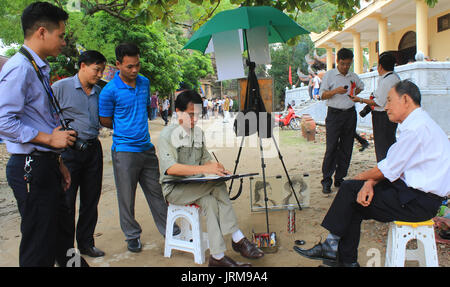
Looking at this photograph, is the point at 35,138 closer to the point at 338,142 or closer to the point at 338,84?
the point at 338,142

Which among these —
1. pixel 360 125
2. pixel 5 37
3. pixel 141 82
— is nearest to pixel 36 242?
pixel 141 82

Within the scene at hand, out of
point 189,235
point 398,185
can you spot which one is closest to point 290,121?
point 189,235

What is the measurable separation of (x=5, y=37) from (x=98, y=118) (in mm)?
9053

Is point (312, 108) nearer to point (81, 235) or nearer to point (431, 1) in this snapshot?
point (431, 1)

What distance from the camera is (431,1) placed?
4996 mm

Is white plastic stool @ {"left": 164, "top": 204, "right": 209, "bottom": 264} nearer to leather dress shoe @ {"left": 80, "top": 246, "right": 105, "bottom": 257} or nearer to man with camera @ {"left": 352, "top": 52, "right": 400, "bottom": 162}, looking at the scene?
leather dress shoe @ {"left": 80, "top": 246, "right": 105, "bottom": 257}

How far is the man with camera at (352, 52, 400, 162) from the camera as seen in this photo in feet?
15.4

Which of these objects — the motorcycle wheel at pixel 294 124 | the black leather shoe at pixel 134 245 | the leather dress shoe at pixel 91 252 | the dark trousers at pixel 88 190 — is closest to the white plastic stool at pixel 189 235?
the black leather shoe at pixel 134 245

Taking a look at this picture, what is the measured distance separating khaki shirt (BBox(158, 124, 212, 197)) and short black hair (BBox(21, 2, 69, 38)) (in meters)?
1.26

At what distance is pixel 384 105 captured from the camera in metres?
4.68

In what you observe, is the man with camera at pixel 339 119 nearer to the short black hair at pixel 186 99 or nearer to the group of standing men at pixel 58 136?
the short black hair at pixel 186 99

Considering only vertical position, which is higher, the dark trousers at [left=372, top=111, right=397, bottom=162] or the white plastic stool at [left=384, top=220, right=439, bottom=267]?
the dark trousers at [left=372, top=111, right=397, bottom=162]


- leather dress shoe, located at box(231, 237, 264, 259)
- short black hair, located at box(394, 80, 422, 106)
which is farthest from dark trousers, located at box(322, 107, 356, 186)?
short black hair, located at box(394, 80, 422, 106)

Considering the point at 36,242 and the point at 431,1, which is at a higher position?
the point at 431,1
